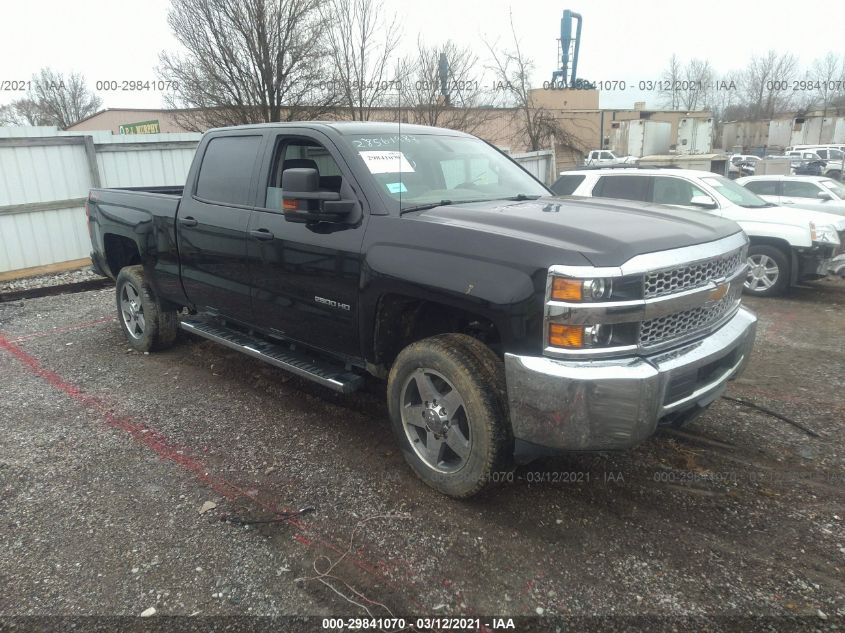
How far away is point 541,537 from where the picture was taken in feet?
9.66

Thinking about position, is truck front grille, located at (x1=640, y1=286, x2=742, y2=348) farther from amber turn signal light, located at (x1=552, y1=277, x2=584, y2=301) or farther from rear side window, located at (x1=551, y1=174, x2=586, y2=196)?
rear side window, located at (x1=551, y1=174, x2=586, y2=196)

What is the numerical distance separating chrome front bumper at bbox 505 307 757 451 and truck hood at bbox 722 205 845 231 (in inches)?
254

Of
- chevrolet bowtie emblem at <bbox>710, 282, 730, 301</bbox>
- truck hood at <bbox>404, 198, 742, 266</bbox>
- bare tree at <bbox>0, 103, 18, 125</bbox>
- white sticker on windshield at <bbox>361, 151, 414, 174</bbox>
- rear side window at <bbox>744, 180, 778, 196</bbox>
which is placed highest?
bare tree at <bbox>0, 103, 18, 125</bbox>

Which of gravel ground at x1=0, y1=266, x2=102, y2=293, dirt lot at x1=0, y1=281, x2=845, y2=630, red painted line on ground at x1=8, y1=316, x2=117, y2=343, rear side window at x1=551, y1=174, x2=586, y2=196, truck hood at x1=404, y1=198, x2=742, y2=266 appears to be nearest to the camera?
dirt lot at x1=0, y1=281, x2=845, y2=630

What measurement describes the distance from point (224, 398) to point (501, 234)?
9.48 ft

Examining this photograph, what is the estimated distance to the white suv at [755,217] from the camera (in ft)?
26.0

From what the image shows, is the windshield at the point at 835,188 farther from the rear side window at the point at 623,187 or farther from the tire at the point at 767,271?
the rear side window at the point at 623,187

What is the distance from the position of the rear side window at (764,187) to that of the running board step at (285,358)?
984cm

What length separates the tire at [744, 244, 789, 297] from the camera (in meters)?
8.08

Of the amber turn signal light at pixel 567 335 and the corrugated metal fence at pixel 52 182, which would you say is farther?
the corrugated metal fence at pixel 52 182

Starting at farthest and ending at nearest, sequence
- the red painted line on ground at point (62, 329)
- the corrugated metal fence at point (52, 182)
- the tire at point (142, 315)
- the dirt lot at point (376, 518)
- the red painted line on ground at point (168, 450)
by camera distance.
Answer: the corrugated metal fence at point (52, 182) < the red painted line on ground at point (62, 329) < the tire at point (142, 315) < the red painted line on ground at point (168, 450) < the dirt lot at point (376, 518)

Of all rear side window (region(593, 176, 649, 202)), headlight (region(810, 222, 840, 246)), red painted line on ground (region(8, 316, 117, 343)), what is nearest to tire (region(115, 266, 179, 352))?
red painted line on ground (region(8, 316, 117, 343))

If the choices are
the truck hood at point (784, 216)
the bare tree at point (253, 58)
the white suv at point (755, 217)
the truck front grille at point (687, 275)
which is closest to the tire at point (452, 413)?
the truck front grille at point (687, 275)

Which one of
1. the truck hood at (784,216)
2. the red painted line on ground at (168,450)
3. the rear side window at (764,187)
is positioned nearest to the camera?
the red painted line on ground at (168,450)
